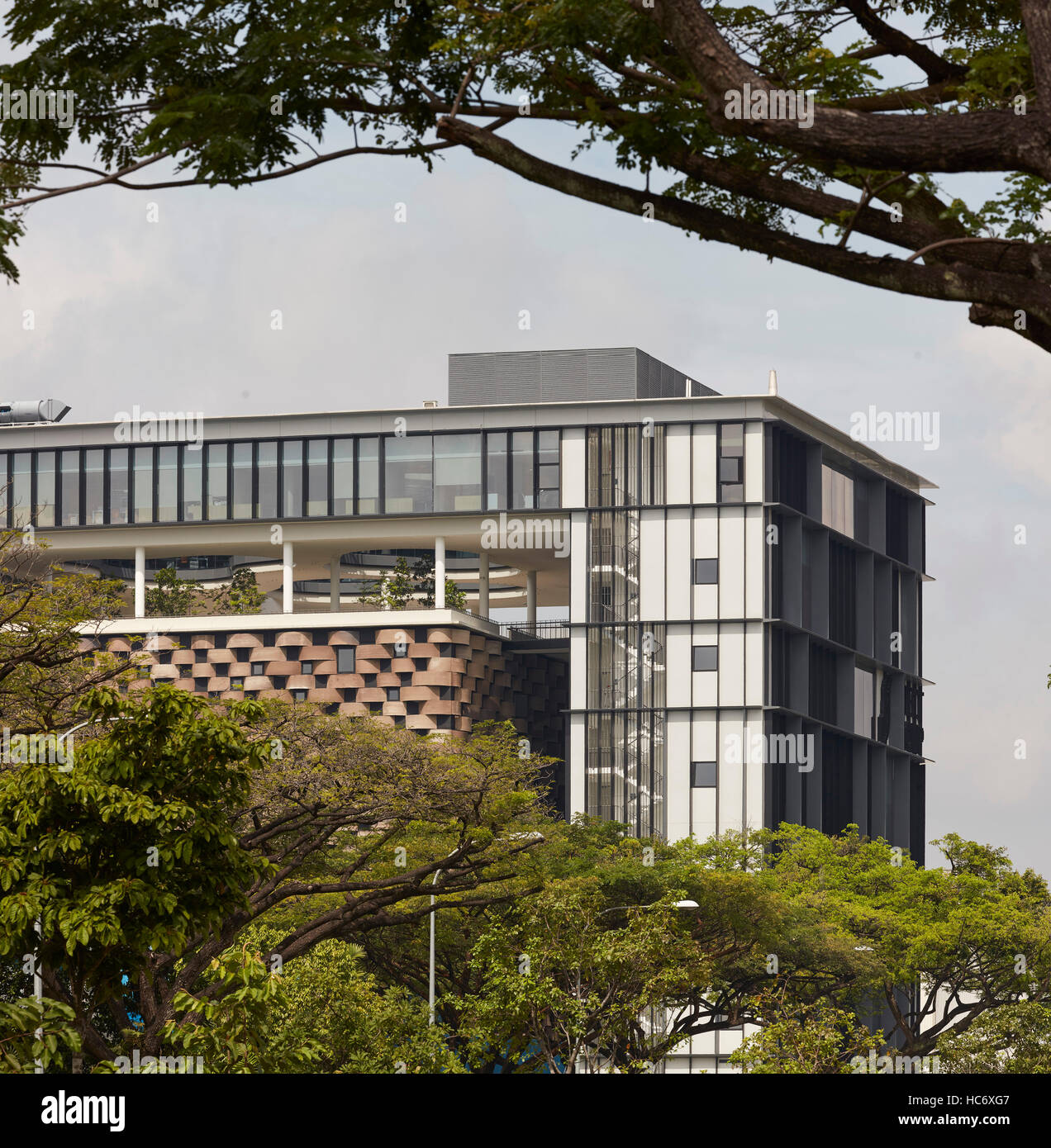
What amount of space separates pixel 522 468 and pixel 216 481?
40.5 feet

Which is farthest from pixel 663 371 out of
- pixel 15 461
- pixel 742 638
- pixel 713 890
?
pixel 713 890

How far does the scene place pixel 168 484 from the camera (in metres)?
78.8

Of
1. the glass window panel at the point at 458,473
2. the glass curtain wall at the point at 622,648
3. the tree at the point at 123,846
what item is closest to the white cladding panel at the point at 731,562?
the glass curtain wall at the point at 622,648

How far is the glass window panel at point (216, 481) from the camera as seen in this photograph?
78.1 metres

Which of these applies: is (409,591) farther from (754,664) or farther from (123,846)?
(123,846)

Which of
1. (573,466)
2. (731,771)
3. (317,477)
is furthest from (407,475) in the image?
(731,771)

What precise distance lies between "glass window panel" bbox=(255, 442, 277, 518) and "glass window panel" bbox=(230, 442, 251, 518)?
0.39 meters

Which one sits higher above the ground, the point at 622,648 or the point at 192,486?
the point at 192,486

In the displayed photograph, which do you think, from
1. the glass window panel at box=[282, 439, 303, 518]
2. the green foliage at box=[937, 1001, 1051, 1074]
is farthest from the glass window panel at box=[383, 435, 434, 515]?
the green foliage at box=[937, 1001, 1051, 1074]

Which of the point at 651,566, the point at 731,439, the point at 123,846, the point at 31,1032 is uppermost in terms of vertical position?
the point at 731,439

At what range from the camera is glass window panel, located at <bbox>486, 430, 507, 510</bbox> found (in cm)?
7619

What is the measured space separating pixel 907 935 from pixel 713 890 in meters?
7.02

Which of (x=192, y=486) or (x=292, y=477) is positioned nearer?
(x=292, y=477)

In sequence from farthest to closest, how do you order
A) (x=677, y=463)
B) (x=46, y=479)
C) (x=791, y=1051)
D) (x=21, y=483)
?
(x=21, y=483) < (x=46, y=479) < (x=677, y=463) < (x=791, y=1051)
